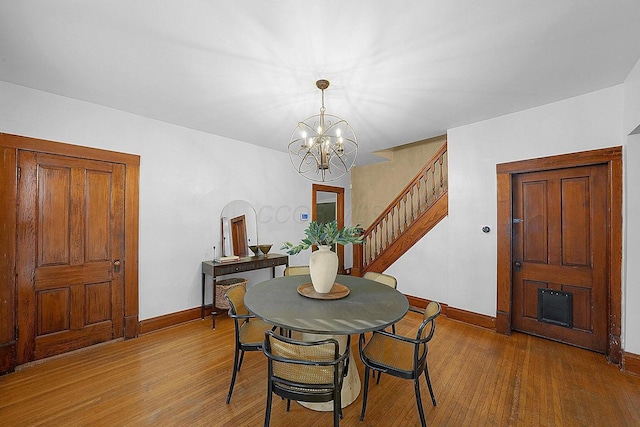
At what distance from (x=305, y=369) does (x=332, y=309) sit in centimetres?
A: 43

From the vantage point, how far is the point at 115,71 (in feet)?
7.57

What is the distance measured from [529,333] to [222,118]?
183 inches

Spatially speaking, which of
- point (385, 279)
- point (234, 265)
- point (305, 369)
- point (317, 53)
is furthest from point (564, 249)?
point (234, 265)

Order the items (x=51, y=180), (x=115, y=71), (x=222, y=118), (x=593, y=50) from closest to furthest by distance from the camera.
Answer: (x=593, y=50) < (x=115, y=71) < (x=51, y=180) < (x=222, y=118)

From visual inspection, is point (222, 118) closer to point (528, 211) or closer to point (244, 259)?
point (244, 259)

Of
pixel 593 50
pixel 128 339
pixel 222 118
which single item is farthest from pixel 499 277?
pixel 128 339

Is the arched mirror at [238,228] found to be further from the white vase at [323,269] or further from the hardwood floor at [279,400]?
the white vase at [323,269]

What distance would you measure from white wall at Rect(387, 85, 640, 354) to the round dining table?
1803 mm

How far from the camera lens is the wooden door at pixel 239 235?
424cm

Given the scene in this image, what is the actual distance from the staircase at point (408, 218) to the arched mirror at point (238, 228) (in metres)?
2.20

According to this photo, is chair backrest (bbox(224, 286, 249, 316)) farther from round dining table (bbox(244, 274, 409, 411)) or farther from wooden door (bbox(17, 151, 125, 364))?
wooden door (bbox(17, 151, 125, 364))

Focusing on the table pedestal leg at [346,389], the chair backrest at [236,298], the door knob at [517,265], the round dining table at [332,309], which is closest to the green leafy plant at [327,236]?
the round dining table at [332,309]

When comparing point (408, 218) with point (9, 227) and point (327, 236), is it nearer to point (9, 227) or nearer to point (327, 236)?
point (327, 236)

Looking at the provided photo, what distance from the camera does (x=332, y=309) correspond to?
6.23 feet
